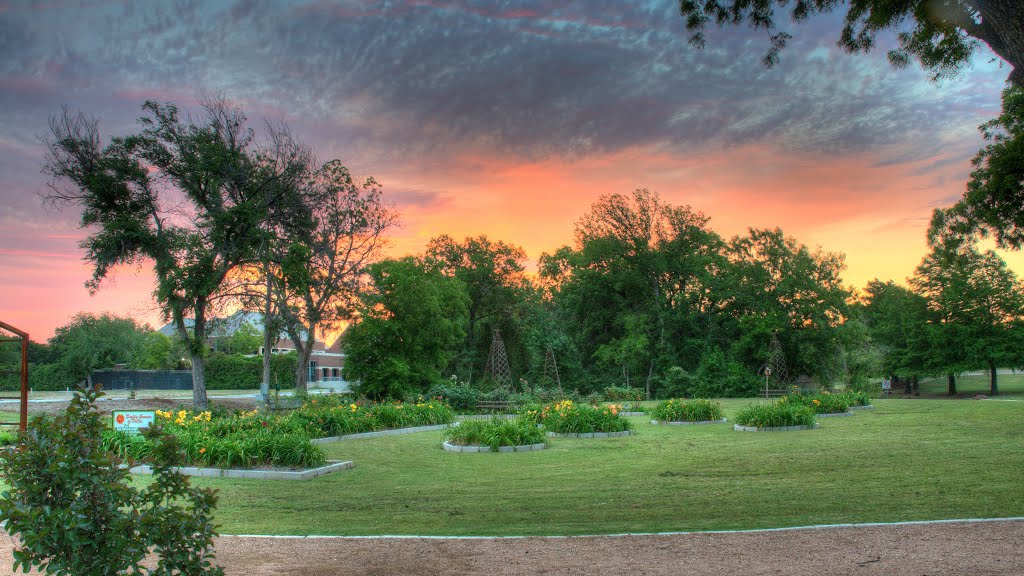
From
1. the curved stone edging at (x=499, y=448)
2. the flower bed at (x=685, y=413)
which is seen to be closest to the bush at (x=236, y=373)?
the flower bed at (x=685, y=413)

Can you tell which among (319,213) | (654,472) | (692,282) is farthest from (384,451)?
(692,282)

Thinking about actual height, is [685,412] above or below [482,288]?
below

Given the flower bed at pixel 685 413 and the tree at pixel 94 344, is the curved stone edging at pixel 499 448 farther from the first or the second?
the tree at pixel 94 344

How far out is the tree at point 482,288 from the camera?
156 ft

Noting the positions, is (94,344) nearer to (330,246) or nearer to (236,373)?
(236,373)

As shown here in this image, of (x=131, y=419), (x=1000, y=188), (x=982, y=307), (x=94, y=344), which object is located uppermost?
(x=1000, y=188)

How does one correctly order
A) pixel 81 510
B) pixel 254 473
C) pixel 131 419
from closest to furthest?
pixel 81 510 → pixel 131 419 → pixel 254 473

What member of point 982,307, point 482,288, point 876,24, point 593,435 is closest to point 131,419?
point 593,435

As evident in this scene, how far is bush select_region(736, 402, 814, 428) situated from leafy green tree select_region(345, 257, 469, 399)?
53.9ft

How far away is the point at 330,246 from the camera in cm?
3177

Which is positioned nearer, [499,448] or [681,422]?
[499,448]

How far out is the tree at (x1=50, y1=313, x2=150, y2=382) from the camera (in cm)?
4625

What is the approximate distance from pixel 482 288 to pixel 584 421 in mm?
33368

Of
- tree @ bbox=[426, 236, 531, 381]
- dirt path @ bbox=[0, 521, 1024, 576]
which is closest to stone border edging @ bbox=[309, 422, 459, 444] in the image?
dirt path @ bbox=[0, 521, 1024, 576]
